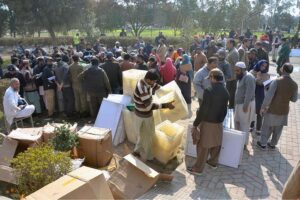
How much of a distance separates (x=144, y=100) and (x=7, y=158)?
8.66 feet

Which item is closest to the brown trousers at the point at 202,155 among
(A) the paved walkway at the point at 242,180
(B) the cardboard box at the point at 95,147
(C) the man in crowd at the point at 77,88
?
(A) the paved walkway at the point at 242,180

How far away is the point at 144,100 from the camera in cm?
591

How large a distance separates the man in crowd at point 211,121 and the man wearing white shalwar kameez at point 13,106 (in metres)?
4.14

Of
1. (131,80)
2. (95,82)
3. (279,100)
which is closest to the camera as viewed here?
(279,100)

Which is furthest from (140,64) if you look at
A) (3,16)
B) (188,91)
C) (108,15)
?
(108,15)

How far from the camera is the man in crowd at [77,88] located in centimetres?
877

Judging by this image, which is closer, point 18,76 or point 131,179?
point 131,179

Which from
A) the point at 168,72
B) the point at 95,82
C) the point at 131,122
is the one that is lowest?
the point at 131,122

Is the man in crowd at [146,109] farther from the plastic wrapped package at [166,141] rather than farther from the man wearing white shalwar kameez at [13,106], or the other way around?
the man wearing white shalwar kameez at [13,106]

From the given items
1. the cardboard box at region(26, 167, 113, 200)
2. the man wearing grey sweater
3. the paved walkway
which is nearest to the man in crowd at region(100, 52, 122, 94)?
the paved walkway

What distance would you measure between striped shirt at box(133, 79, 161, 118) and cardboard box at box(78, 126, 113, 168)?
846 millimetres

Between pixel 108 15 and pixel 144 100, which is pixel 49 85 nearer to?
pixel 144 100

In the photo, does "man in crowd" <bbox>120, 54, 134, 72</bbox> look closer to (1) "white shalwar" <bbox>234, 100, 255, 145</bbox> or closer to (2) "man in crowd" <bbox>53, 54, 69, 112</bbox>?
(2) "man in crowd" <bbox>53, 54, 69, 112</bbox>

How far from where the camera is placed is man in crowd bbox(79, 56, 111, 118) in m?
8.15
